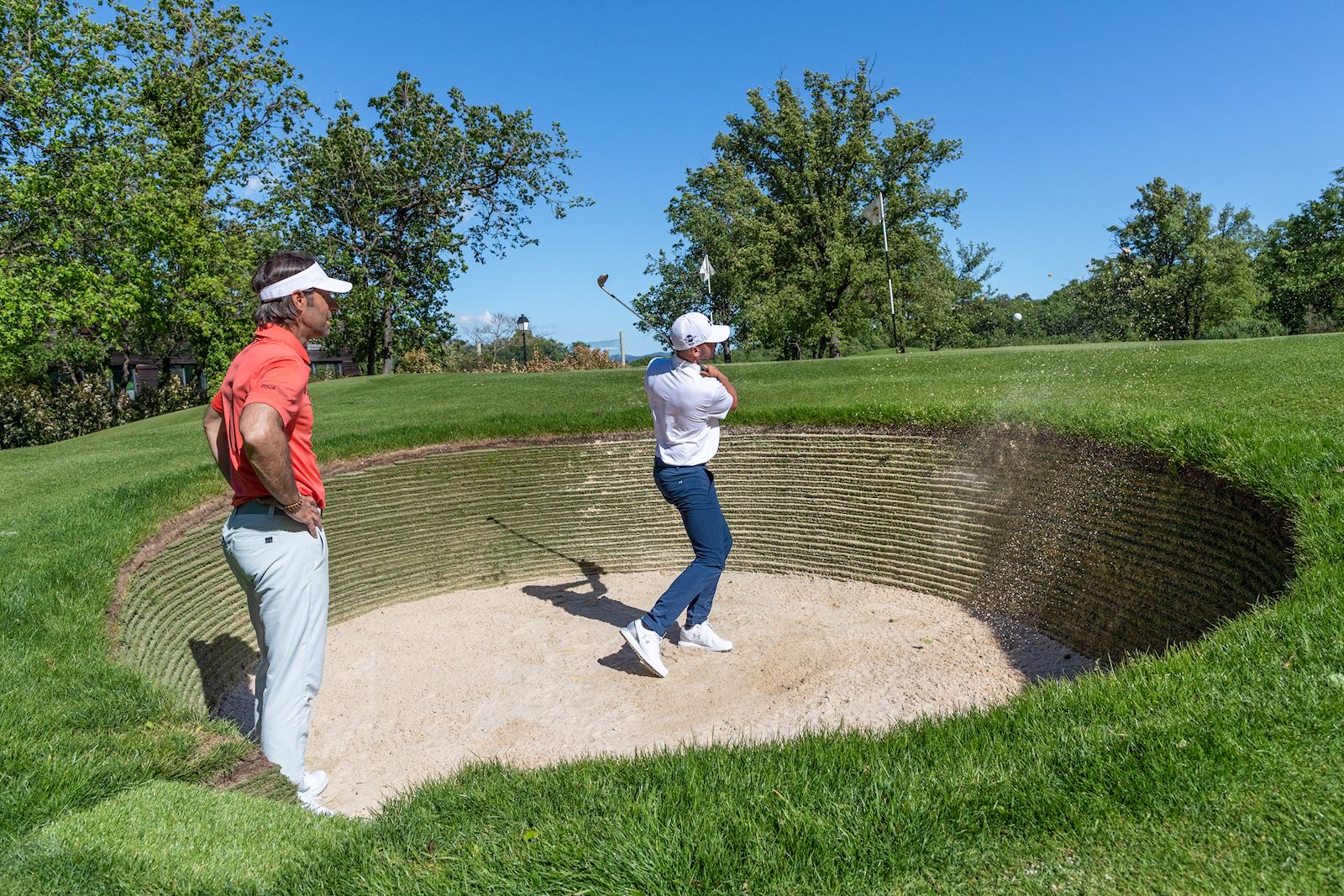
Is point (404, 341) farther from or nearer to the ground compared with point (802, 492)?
farther from the ground

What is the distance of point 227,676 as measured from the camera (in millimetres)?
6680

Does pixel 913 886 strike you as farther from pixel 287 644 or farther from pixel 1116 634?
pixel 1116 634

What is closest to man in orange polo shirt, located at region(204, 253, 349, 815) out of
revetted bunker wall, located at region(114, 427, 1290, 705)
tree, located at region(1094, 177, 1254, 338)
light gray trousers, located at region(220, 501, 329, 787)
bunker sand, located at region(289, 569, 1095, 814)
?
light gray trousers, located at region(220, 501, 329, 787)

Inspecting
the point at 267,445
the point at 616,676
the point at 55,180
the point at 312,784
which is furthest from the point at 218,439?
the point at 55,180

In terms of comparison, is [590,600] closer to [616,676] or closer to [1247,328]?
[616,676]

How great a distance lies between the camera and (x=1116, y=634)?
6.32 m

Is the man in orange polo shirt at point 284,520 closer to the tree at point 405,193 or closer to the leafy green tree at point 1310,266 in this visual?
the tree at point 405,193

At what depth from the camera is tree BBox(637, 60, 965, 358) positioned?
121 feet

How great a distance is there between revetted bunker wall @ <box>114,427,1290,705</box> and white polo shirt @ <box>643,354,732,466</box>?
2.82 m

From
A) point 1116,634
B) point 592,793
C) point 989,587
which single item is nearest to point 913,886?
point 592,793

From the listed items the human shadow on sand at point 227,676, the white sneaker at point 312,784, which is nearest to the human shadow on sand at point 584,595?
the human shadow on sand at point 227,676

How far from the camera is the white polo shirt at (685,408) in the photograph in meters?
6.21

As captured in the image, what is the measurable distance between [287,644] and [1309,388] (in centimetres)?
882

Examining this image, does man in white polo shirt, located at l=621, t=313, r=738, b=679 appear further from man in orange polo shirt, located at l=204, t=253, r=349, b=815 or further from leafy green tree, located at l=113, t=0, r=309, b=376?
leafy green tree, located at l=113, t=0, r=309, b=376
